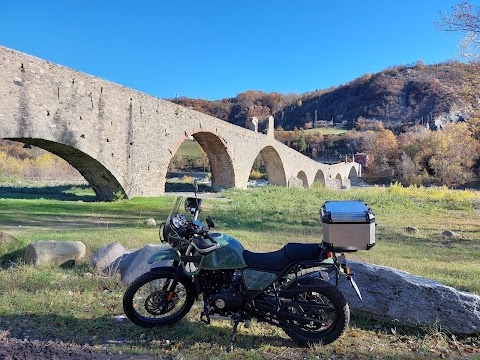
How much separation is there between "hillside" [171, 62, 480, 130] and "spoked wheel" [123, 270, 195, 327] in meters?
82.5

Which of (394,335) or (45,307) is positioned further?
(45,307)

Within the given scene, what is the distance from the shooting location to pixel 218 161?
914 inches

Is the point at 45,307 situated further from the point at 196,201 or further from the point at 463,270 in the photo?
the point at 463,270

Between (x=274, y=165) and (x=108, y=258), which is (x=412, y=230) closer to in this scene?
(x=108, y=258)

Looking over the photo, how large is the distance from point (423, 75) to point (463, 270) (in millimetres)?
127682

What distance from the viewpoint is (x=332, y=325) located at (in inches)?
113

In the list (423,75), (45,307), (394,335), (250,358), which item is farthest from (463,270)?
(423,75)

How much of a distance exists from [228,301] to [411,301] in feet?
5.22

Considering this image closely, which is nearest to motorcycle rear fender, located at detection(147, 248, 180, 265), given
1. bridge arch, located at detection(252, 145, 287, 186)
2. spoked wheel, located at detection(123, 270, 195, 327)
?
spoked wheel, located at detection(123, 270, 195, 327)

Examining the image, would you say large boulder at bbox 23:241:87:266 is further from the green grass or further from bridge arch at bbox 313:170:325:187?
the green grass

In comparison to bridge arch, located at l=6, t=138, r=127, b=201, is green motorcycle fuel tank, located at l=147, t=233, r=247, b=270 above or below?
below

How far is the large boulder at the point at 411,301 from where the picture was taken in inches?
119

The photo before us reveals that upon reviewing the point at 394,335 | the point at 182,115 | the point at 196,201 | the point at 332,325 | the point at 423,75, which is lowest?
the point at 394,335

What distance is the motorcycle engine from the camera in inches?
115
